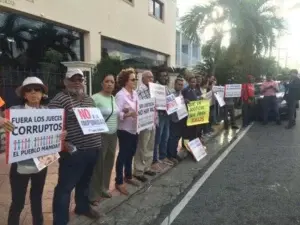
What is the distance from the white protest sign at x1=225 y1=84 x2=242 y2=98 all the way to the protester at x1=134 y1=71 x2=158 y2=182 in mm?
5941

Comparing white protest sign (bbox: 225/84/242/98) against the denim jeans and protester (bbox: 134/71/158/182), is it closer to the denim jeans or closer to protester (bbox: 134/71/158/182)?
the denim jeans

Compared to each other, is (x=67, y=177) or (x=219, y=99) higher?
(x=219, y=99)

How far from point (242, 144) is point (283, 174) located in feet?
9.73

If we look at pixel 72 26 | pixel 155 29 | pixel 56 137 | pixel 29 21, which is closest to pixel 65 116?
pixel 56 137

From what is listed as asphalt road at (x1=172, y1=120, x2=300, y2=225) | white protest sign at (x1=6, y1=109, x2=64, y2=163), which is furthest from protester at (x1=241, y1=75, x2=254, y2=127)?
white protest sign at (x1=6, y1=109, x2=64, y2=163)

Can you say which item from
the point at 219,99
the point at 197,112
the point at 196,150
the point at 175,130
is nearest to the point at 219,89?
the point at 219,99

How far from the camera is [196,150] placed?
312 inches

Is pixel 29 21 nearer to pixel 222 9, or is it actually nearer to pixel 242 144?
pixel 242 144

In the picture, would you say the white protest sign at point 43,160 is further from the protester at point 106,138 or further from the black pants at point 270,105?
the black pants at point 270,105

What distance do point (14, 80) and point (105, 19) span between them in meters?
6.11

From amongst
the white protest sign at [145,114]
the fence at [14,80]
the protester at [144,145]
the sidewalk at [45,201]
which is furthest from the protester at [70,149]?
the fence at [14,80]

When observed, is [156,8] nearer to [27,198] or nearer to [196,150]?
[196,150]

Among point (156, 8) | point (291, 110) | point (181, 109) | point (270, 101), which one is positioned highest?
point (156, 8)

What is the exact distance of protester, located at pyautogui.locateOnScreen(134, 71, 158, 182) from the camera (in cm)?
601
